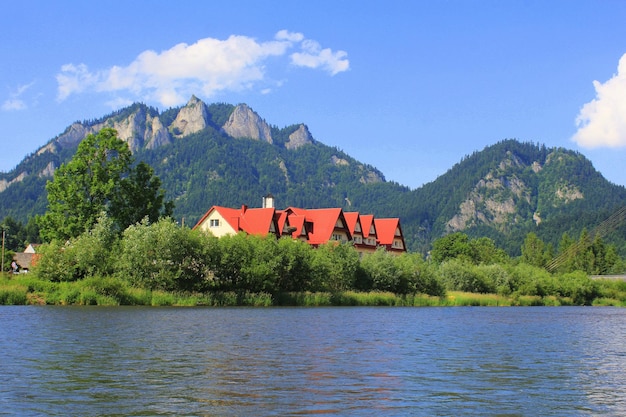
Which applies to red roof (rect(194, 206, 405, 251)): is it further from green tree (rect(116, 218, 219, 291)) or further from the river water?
the river water

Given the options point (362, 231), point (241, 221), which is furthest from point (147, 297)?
point (362, 231)

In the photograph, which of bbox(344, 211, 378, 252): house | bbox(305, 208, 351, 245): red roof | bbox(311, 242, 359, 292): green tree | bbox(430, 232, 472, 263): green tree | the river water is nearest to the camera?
the river water

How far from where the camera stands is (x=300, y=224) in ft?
314

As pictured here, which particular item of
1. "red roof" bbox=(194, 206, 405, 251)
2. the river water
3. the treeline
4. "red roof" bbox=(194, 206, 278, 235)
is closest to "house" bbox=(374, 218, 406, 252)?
"red roof" bbox=(194, 206, 405, 251)

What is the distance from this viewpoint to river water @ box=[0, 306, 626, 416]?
15203mm

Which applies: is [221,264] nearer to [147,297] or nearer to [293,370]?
[147,297]

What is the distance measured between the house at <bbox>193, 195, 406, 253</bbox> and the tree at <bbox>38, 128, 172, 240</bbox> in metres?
14.1

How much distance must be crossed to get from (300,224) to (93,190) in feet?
115

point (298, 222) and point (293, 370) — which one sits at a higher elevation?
point (298, 222)

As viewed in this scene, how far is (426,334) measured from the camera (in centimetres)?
3478

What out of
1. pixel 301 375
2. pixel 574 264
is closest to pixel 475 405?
pixel 301 375

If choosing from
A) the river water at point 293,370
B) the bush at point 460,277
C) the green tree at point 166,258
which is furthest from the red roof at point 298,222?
the river water at point 293,370

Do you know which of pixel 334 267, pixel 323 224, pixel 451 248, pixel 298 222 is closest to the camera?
pixel 334 267

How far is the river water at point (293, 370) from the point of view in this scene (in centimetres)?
1520
